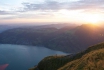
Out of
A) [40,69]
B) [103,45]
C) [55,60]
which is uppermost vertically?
[103,45]

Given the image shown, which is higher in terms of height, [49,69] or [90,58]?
[90,58]

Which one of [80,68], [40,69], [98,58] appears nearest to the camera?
[80,68]

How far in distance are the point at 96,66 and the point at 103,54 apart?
22.8 feet

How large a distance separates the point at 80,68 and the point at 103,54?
25.4 ft

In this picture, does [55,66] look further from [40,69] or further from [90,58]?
[90,58]

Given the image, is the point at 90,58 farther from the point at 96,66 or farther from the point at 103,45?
the point at 103,45

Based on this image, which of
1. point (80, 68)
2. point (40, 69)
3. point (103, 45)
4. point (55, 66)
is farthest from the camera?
point (40, 69)

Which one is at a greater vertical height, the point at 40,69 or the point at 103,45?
the point at 103,45

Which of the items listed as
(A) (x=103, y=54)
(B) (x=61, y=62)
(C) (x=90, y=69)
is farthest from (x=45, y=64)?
(C) (x=90, y=69)

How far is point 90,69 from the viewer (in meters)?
27.3

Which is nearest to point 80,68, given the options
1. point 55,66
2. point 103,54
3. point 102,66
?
point 102,66

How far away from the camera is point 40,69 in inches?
3169

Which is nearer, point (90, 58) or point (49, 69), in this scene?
point (90, 58)

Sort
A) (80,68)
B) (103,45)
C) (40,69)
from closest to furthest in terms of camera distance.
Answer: (80,68) → (103,45) → (40,69)
